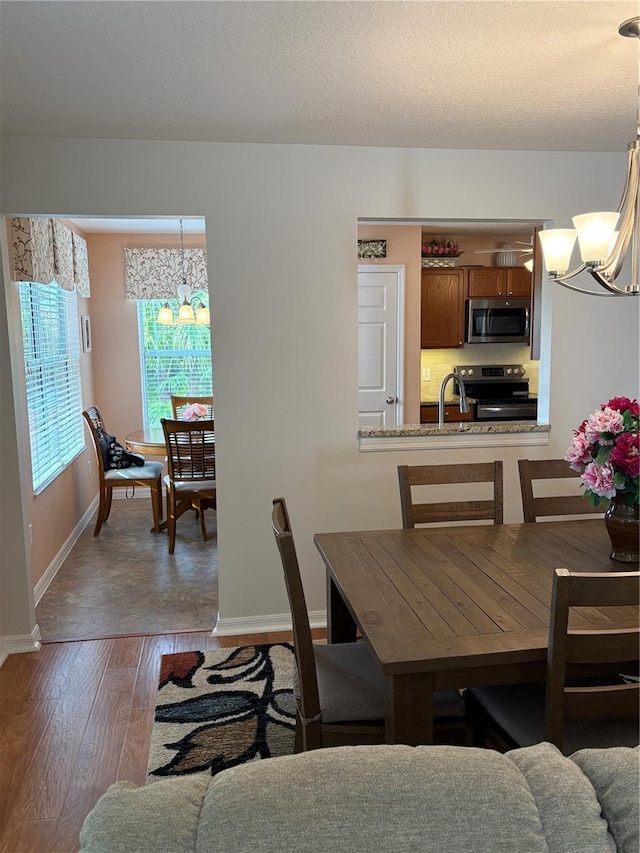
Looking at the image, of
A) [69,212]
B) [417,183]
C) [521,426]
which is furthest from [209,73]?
[521,426]

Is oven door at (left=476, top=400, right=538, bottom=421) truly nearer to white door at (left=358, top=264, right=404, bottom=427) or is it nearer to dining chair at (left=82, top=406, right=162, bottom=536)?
white door at (left=358, top=264, right=404, bottom=427)

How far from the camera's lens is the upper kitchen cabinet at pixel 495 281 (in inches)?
247

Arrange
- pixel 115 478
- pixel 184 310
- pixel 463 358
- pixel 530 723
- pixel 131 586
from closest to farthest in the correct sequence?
pixel 530 723
pixel 131 586
pixel 115 478
pixel 184 310
pixel 463 358

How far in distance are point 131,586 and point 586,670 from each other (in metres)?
3.13

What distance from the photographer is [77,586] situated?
412cm

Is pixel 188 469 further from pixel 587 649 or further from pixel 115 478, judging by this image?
pixel 587 649

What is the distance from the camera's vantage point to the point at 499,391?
662 centimetres

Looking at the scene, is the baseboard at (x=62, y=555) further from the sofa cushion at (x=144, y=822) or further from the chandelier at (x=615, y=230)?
the chandelier at (x=615, y=230)

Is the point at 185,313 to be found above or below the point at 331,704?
above

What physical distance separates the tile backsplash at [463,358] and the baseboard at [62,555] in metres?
3.41

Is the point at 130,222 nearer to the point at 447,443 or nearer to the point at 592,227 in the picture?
the point at 447,443

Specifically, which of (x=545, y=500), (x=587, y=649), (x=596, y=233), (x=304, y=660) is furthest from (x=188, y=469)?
(x=587, y=649)

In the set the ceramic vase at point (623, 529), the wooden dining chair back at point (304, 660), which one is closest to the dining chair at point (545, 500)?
the ceramic vase at point (623, 529)

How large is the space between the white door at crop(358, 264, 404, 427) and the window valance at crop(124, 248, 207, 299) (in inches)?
67.1
